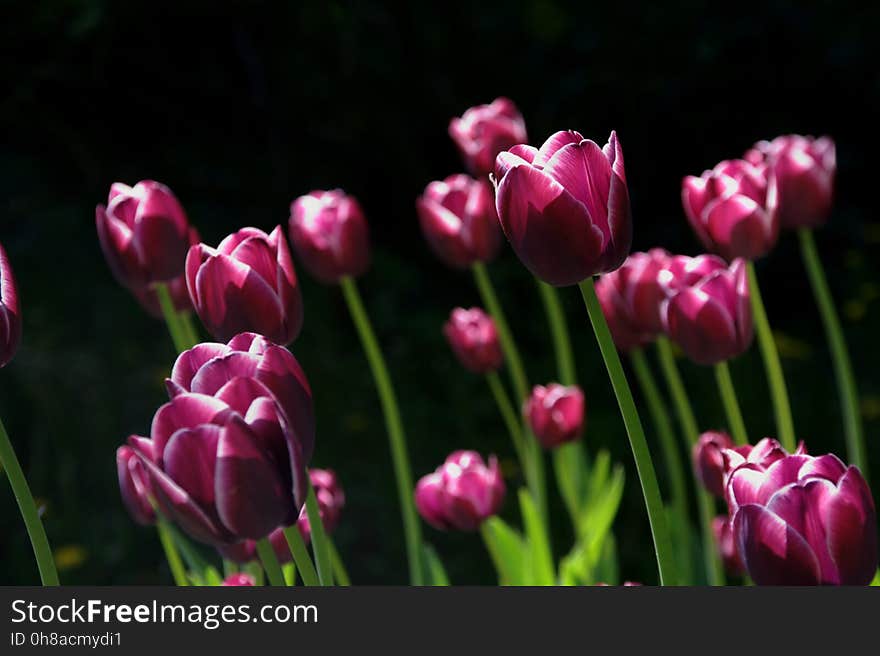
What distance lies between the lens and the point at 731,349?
34.9 inches

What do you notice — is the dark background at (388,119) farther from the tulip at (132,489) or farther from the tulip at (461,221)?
the tulip at (132,489)

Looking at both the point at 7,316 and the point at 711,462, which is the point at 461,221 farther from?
the point at 7,316

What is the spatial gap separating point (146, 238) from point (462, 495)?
1.45ft

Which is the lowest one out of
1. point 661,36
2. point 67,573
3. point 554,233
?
point 67,573

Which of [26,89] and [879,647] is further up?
[26,89]

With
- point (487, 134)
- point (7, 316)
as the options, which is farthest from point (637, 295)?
point (7, 316)

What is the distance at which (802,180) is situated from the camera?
1162 millimetres

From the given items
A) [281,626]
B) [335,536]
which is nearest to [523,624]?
[281,626]

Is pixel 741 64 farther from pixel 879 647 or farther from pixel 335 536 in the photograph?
pixel 879 647

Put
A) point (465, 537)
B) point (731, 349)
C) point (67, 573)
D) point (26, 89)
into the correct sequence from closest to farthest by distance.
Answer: point (731, 349)
point (67, 573)
point (465, 537)
point (26, 89)

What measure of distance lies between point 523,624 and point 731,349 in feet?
1.36

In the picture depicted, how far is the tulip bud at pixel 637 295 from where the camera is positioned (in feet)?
3.34

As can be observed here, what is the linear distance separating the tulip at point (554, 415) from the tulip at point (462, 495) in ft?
0.46

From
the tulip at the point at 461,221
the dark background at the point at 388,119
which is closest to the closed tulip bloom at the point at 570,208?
the tulip at the point at 461,221
